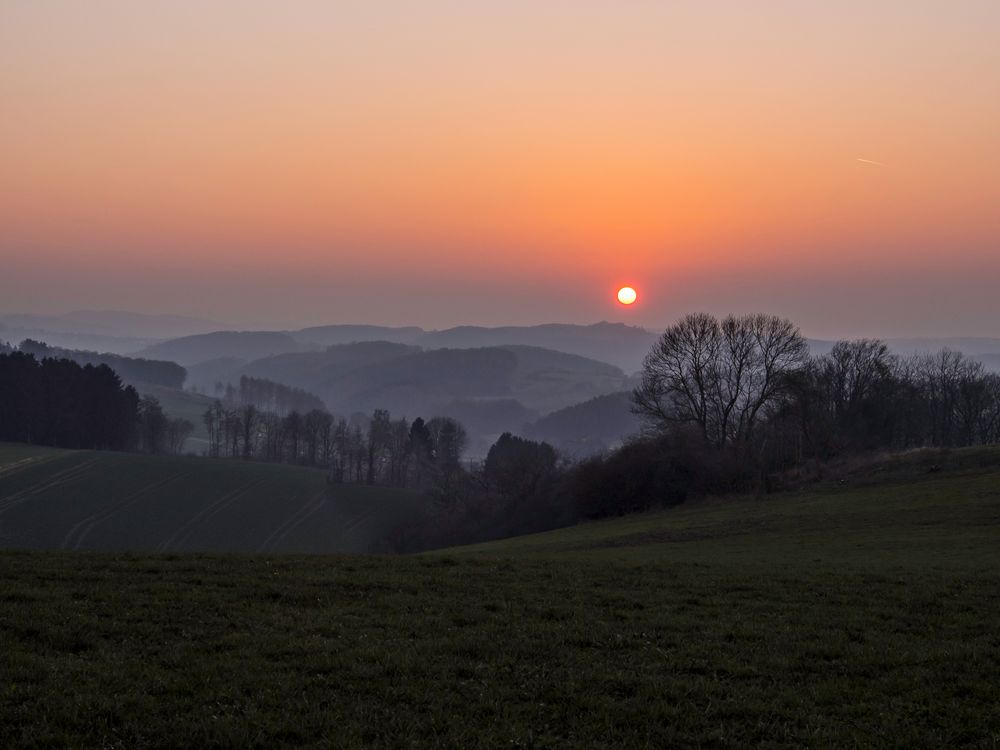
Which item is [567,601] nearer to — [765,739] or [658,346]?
[765,739]

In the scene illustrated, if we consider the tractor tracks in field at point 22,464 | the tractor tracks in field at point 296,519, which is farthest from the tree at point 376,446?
the tractor tracks in field at point 22,464

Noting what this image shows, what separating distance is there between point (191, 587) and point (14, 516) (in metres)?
65.6

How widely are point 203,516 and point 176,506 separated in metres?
3.81

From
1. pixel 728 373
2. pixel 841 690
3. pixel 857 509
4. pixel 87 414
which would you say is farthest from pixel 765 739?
pixel 87 414

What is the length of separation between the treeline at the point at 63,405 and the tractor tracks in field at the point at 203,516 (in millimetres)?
38084

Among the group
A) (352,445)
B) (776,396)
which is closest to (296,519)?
(776,396)

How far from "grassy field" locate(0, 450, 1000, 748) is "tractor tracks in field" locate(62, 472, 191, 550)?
2125 inches

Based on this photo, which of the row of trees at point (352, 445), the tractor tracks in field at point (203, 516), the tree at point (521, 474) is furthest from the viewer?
the row of trees at point (352, 445)

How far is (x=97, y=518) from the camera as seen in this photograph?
242 feet

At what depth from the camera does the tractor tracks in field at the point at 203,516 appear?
71500 millimetres

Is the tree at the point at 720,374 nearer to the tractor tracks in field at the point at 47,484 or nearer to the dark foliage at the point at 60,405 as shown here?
the tractor tracks in field at the point at 47,484

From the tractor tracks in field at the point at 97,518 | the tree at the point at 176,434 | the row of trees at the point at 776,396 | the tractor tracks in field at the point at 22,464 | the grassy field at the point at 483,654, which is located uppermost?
the row of trees at the point at 776,396

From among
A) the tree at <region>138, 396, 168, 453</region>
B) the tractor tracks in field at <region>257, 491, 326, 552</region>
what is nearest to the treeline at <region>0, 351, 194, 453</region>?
the tree at <region>138, 396, 168, 453</region>

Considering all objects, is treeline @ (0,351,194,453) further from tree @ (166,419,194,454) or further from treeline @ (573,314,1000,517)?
treeline @ (573,314,1000,517)
